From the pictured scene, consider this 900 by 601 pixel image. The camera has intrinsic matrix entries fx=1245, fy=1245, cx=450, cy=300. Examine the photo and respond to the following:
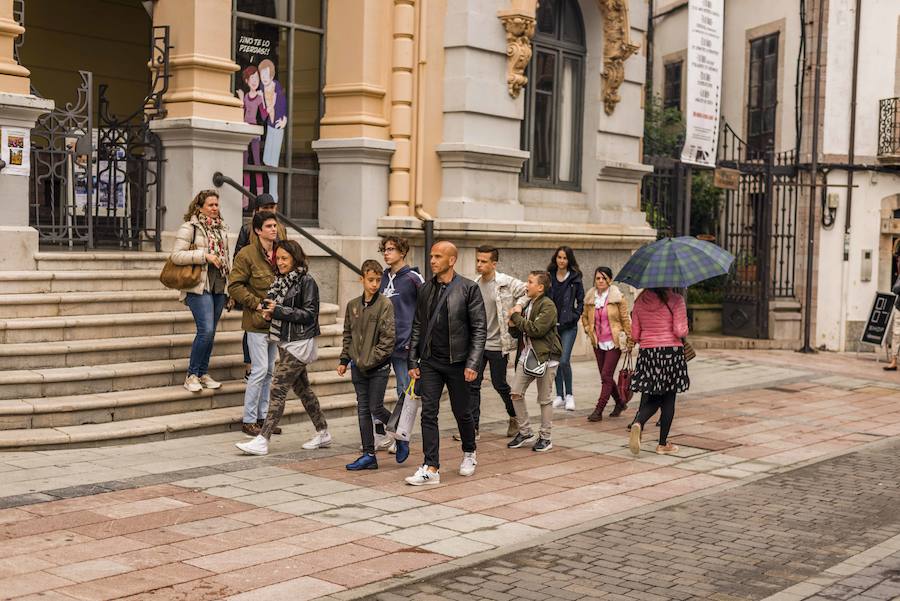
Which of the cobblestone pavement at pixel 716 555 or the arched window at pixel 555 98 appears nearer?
the cobblestone pavement at pixel 716 555

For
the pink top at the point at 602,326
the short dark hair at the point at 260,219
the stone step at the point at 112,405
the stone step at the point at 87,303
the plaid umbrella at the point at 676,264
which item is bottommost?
the stone step at the point at 112,405

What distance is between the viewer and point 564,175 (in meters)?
17.5

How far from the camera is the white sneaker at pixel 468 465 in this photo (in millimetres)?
9719

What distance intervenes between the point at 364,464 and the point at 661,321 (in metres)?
3.02

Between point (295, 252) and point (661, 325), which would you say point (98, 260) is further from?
point (661, 325)

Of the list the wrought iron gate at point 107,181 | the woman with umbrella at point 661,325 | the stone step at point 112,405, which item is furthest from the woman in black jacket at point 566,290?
the wrought iron gate at point 107,181

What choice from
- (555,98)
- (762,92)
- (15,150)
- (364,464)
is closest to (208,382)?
(364,464)

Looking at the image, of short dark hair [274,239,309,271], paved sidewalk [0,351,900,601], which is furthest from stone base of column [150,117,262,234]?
short dark hair [274,239,309,271]

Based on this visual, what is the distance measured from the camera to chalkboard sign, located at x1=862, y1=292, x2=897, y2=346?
69.2 feet

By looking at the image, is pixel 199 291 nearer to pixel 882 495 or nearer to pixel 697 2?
pixel 882 495

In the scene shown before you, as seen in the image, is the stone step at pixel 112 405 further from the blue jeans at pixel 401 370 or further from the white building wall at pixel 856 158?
the white building wall at pixel 856 158

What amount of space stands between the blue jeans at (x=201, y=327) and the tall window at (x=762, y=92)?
15.5 metres

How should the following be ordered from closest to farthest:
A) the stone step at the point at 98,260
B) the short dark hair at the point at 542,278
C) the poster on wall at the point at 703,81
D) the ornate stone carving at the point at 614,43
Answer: the short dark hair at the point at 542,278 < the stone step at the point at 98,260 < the ornate stone carving at the point at 614,43 < the poster on wall at the point at 703,81

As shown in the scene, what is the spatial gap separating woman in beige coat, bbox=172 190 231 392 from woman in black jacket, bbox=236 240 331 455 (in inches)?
40.2
